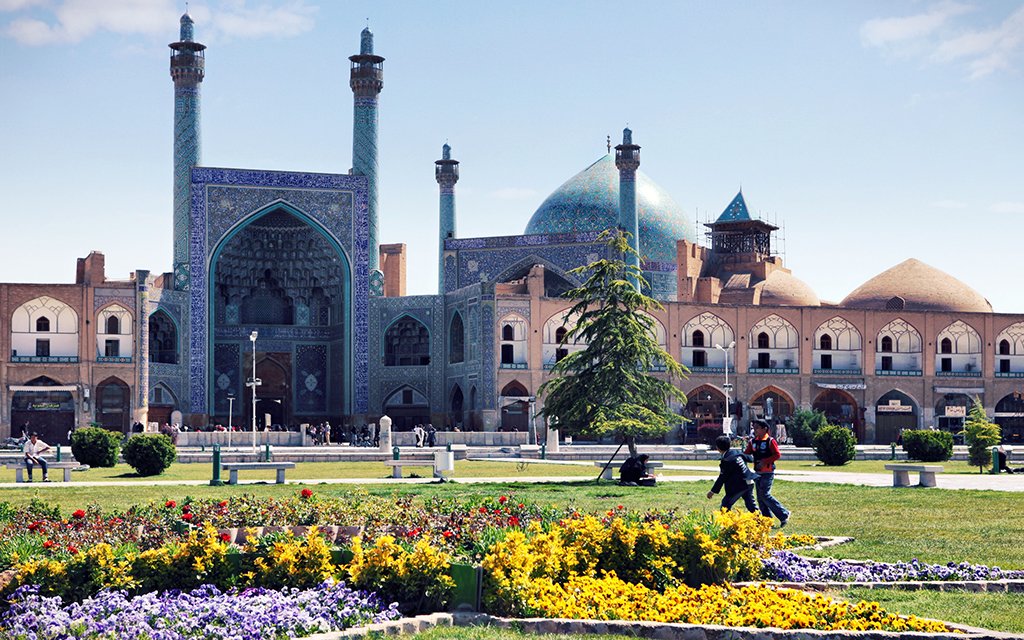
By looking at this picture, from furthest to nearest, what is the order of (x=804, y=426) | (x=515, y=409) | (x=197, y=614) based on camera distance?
(x=515, y=409) < (x=804, y=426) < (x=197, y=614)

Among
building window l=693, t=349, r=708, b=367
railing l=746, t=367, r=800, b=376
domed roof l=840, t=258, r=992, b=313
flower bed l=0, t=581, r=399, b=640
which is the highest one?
domed roof l=840, t=258, r=992, b=313

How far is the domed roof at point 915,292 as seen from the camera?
55812mm

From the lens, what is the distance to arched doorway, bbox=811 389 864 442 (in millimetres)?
53188

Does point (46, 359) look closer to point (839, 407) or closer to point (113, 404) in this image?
point (113, 404)

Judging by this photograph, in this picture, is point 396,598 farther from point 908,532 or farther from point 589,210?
point 589,210

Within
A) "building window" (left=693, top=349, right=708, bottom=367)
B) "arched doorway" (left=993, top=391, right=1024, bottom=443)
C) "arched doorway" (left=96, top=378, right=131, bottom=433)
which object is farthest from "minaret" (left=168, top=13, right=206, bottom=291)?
"arched doorway" (left=993, top=391, right=1024, bottom=443)

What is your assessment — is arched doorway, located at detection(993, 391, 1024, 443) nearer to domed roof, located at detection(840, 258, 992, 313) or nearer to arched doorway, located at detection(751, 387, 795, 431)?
domed roof, located at detection(840, 258, 992, 313)

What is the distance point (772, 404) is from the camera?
5278cm

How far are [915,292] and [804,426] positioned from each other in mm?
14039

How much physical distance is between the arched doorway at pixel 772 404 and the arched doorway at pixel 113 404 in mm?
21838

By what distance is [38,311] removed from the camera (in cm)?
4634

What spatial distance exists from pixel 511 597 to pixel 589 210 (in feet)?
162

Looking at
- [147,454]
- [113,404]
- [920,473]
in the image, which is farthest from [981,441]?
[113,404]

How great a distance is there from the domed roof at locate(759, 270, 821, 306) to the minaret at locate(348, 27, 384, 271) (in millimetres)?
15973
